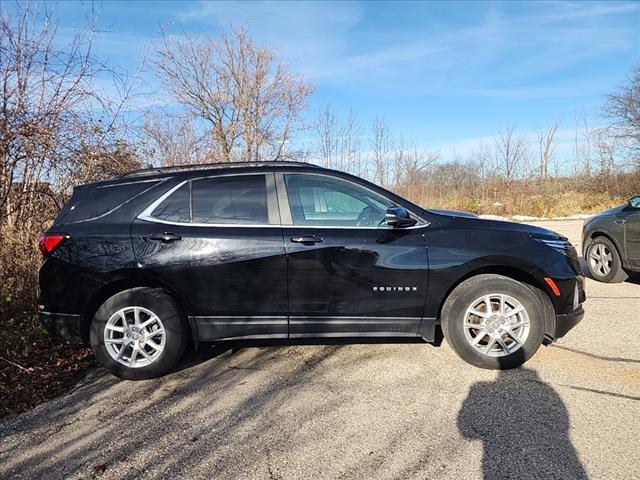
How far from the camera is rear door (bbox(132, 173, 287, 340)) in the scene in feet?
11.6

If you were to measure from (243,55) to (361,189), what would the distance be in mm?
15813

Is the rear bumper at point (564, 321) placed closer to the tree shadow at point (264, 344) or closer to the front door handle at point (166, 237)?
the tree shadow at point (264, 344)

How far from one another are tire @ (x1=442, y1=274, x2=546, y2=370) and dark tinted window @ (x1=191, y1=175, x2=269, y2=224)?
1882 mm

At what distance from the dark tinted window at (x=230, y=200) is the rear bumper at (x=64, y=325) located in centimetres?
135

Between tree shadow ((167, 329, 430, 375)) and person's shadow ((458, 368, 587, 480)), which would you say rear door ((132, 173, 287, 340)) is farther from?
person's shadow ((458, 368, 587, 480))

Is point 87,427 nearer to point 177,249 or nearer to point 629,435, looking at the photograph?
point 177,249

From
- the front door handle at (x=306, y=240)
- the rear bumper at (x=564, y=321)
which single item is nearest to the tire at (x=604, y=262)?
the rear bumper at (x=564, y=321)

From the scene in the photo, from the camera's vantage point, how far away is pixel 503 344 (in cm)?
360

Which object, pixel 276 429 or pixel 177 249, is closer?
pixel 276 429

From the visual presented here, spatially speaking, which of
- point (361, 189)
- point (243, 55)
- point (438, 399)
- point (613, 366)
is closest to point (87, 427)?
point (438, 399)

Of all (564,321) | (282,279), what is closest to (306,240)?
(282,279)

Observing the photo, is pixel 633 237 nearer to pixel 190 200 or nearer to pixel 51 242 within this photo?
pixel 190 200

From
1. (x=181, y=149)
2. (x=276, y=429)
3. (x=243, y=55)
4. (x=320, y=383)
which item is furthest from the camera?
(x=243, y=55)

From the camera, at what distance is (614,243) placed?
660 centimetres
